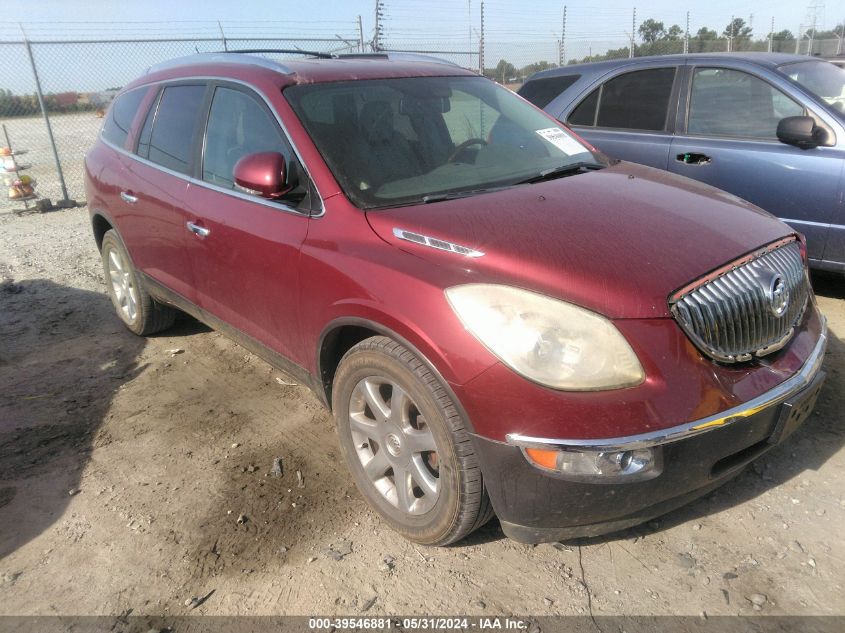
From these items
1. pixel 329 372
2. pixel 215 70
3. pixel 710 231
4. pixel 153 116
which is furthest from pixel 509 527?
pixel 153 116

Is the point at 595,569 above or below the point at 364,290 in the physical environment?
below

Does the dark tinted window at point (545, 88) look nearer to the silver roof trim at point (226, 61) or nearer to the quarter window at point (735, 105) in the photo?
the quarter window at point (735, 105)

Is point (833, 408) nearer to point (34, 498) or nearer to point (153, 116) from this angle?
point (34, 498)

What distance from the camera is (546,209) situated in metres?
2.60

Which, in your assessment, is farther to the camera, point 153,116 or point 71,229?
point 71,229

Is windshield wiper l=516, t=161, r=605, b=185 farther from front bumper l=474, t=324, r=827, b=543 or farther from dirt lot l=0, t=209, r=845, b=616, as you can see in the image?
dirt lot l=0, t=209, r=845, b=616

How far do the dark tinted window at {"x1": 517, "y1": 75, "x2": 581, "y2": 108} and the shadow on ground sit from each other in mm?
3959

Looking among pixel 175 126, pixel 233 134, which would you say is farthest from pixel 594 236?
pixel 175 126

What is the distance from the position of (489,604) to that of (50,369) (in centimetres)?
351

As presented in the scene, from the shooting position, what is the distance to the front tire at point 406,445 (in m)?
2.27

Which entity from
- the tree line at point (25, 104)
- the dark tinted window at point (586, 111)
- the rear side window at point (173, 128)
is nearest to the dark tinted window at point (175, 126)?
the rear side window at point (173, 128)

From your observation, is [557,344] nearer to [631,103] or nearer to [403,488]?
[403,488]

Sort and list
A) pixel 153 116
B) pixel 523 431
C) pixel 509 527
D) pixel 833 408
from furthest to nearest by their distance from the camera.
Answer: pixel 153 116 < pixel 833 408 < pixel 509 527 < pixel 523 431

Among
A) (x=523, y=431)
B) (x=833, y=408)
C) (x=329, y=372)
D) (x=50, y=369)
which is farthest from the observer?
(x=50, y=369)
